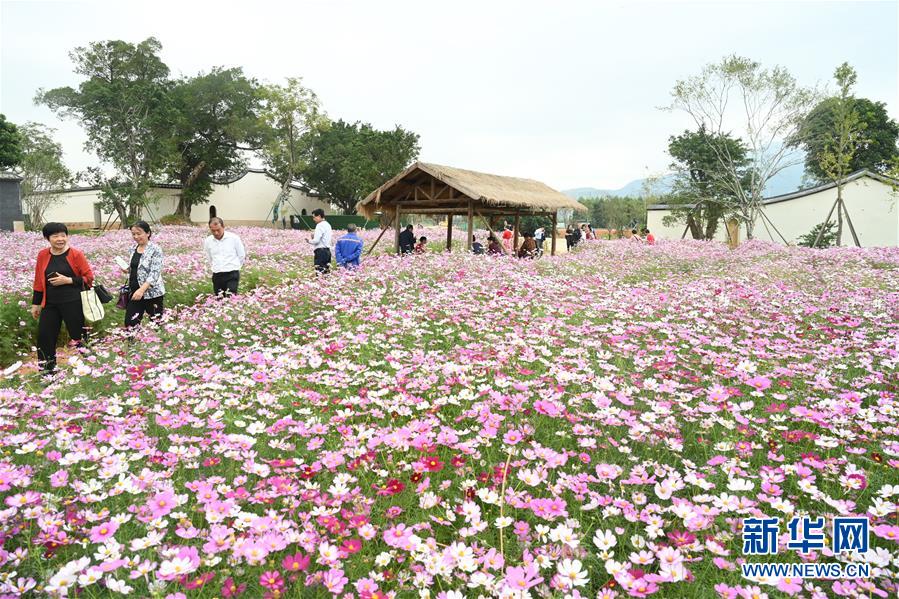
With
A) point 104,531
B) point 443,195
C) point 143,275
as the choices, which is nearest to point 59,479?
point 104,531

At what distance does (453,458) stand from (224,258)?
6020 millimetres

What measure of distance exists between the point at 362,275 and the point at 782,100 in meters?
27.5

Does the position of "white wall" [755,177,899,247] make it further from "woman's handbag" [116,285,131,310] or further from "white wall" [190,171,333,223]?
"white wall" [190,171,333,223]

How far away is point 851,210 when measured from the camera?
1059 inches

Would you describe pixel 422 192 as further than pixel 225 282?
Yes

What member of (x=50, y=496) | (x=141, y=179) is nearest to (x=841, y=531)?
(x=50, y=496)

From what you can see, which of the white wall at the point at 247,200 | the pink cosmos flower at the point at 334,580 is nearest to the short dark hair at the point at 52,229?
the pink cosmos flower at the point at 334,580

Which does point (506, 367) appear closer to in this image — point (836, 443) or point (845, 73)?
point (836, 443)

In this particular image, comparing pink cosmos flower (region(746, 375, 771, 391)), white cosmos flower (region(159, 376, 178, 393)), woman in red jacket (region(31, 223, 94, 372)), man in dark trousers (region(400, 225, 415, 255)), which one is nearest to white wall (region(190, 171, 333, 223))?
man in dark trousers (region(400, 225, 415, 255))

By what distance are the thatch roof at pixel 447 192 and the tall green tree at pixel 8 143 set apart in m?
19.9

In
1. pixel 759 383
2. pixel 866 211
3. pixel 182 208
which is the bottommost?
pixel 759 383

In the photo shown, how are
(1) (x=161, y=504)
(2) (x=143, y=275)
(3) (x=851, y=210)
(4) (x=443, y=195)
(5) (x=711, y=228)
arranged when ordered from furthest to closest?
(5) (x=711, y=228) → (3) (x=851, y=210) → (4) (x=443, y=195) → (2) (x=143, y=275) → (1) (x=161, y=504)

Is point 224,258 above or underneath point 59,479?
above

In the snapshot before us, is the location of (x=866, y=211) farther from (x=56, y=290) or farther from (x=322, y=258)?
(x=56, y=290)
